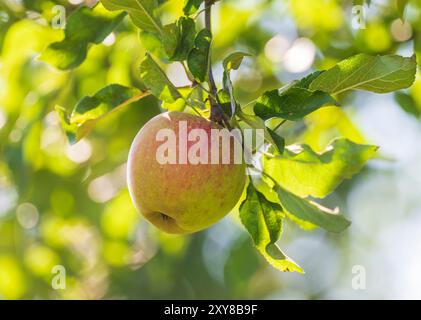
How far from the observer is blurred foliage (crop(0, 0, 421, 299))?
2.73m

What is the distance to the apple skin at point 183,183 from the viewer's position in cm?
165

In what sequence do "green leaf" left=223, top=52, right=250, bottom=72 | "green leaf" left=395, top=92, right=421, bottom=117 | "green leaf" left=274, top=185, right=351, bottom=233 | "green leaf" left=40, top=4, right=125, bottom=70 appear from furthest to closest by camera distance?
"green leaf" left=395, top=92, right=421, bottom=117
"green leaf" left=40, top=4, right=125, bottom=70
"green leaf" left=274, top=185, right=351, bottom=233
"green leaf" left=223, top=52, right=250, bottom=72

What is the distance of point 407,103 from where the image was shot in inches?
105

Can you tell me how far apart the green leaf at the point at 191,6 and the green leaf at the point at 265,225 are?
395 mm

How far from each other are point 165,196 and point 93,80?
1.24m

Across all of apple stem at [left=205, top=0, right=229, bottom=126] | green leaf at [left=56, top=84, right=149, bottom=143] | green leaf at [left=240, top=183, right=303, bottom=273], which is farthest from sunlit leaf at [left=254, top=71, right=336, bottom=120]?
green leaf at [left=56, top=84, right=149, bottom=143]

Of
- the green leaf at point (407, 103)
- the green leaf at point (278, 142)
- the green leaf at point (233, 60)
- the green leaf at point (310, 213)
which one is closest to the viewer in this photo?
the green leaf at point (278, 142)

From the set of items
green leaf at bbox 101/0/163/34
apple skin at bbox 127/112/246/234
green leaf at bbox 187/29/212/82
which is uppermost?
green leaf at bbox 101/0/163/34

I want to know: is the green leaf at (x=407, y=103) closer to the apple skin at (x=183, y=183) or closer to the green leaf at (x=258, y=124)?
the apple skin at (x=183, y=183)

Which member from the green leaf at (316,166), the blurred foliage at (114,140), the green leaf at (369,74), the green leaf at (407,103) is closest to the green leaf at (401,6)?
the blurred foliage at (114,140)

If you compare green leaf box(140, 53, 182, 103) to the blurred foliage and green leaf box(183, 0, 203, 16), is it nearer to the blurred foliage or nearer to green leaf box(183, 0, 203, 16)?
green leaf box(183, 0, 203, 16)

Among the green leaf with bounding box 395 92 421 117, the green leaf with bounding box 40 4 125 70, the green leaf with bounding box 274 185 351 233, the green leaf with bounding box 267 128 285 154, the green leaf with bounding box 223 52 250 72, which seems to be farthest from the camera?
the green leaf with bounding box 395 92 421 117

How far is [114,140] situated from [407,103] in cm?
120
